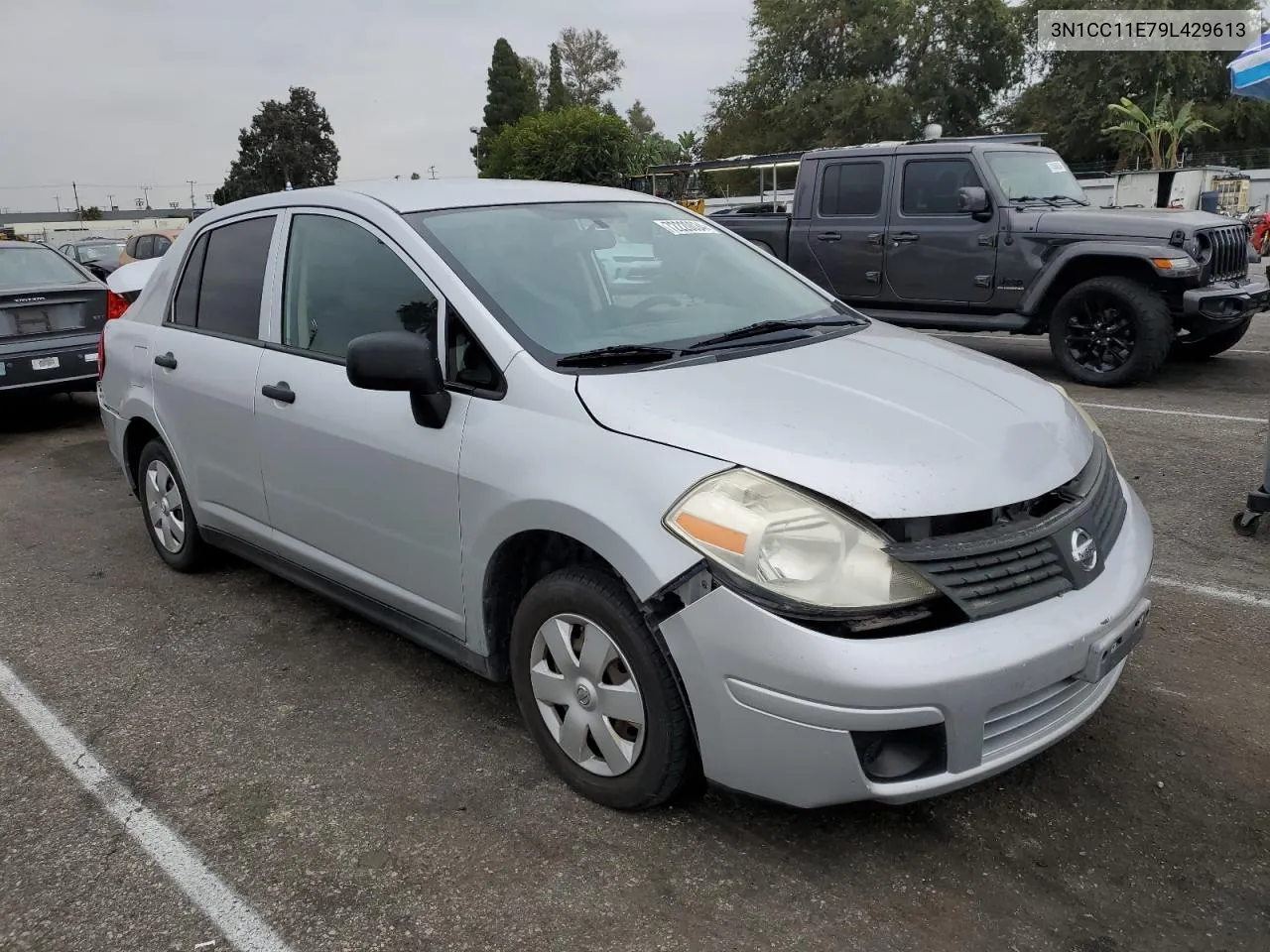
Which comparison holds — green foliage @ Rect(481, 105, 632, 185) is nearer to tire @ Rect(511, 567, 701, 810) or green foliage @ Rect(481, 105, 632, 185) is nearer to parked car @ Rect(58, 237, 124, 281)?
parked car @ Rect(58, 237, 124, 281)

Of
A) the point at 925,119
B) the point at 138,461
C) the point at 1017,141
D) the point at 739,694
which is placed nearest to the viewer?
the point at 739,694

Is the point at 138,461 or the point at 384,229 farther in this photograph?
the point at 138,461

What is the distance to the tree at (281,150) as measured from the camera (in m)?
78.8

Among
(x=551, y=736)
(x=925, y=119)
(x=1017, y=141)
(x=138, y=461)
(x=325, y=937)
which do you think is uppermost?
(x=925, y=119)

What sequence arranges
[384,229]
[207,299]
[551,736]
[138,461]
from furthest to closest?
[138,461], [207,299], [384,229], [551,736]

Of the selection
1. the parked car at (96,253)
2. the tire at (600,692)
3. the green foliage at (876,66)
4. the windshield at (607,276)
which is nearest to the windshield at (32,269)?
the windshield at (607,276)

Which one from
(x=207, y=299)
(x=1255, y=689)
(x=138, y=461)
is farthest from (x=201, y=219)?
(x=1255, y=689)

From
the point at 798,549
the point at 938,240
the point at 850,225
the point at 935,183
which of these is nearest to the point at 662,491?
the point at 798,549

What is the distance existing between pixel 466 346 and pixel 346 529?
0.84 meters

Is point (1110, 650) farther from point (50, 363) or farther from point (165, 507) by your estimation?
point (50, 363)

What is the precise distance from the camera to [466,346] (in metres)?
2.96

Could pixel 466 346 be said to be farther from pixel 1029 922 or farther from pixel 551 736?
pixel 1029 922

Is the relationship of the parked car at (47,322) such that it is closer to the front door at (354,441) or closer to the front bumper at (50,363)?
the front bumper at (50,363)

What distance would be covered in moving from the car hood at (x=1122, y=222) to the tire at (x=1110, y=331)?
0.38 metres
